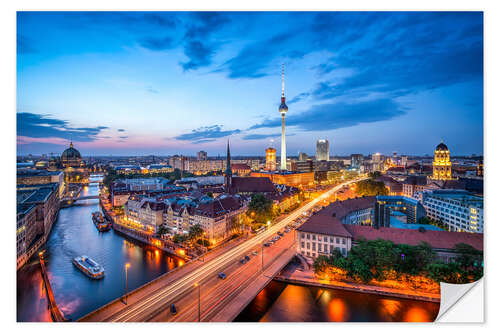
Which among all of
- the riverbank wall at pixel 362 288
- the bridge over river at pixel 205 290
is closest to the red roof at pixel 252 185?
the bridge over river at pixel 205 290

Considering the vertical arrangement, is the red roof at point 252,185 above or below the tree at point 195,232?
above

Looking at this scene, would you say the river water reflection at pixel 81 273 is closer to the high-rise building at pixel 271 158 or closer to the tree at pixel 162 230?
the tree at pixel 162 230

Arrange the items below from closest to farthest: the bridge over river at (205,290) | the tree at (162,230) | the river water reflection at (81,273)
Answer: the bridge over river at (205,290) < the river water reflection at (81,273) < the tree at (162,230)

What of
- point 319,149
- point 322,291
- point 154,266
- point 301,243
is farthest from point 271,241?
point 319,149

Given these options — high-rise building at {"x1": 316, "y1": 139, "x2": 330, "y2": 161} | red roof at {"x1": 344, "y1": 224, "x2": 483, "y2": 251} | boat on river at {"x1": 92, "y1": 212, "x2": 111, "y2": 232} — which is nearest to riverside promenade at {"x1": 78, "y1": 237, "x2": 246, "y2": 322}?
red roof at {"x1": 344, "y1": 224, "x2": 483, "y2": 251}

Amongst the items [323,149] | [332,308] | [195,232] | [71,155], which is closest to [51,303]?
[195,232]
